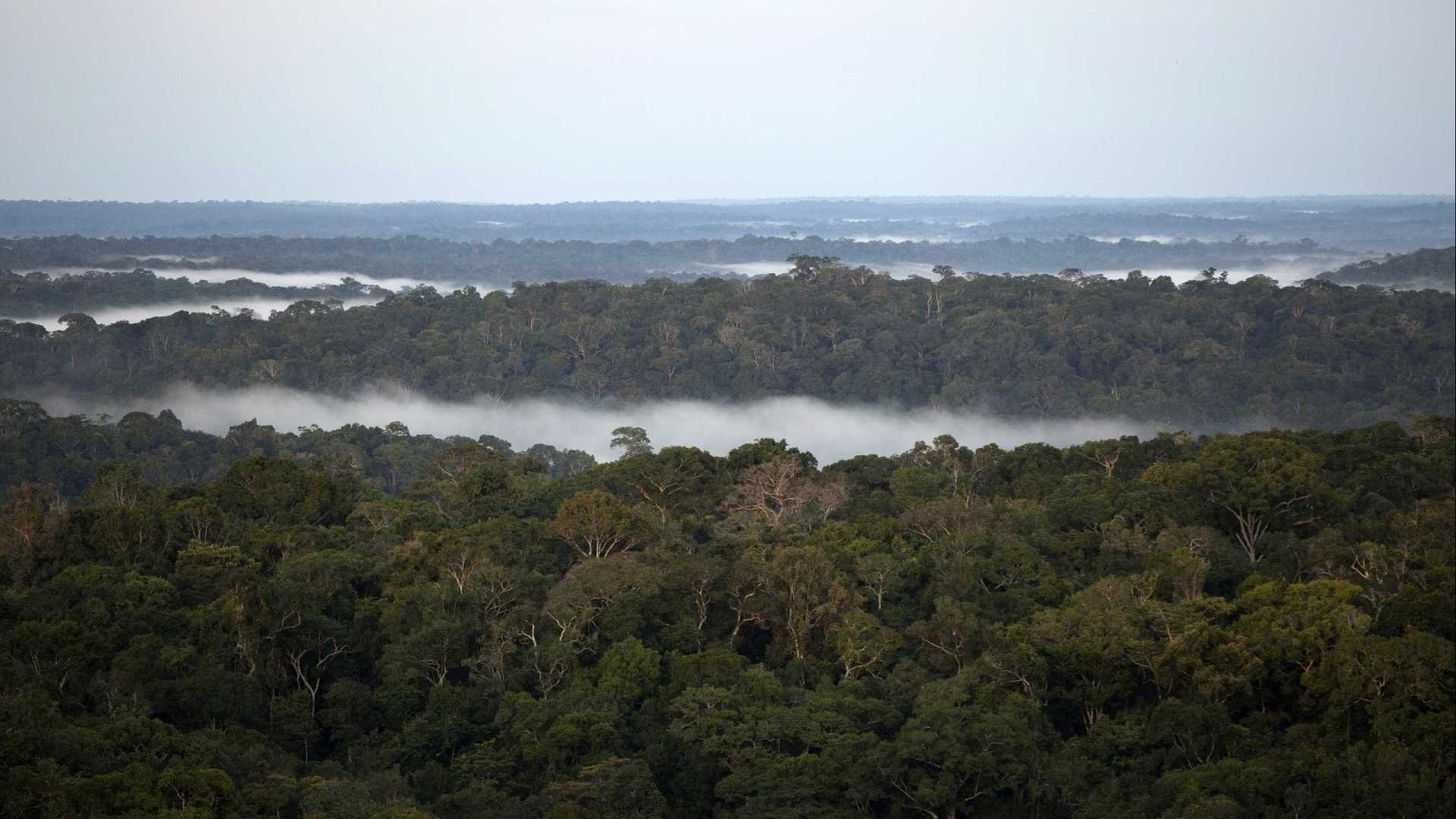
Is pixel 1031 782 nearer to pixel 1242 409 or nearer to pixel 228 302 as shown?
pixel 1242 409

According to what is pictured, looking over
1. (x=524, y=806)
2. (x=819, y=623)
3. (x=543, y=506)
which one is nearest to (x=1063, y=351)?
(x=543, y=506)

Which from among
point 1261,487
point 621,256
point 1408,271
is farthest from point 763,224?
point 1261,487

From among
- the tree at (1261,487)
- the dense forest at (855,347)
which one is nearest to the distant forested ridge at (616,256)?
the dense forest at (855,347)

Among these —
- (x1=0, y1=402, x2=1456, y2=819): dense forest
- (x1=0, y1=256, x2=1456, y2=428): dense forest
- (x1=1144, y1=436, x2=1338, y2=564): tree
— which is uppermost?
(x1=1144, y1=436, x2=1338, y2=564): tree

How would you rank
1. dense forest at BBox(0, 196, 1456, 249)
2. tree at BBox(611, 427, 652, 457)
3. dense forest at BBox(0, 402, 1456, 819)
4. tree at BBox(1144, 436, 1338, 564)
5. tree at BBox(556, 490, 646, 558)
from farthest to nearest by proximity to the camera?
dense forest at BBox(0, 196, 1456, 249)
tree at BBox(611, 427, 652, 457)
tree at BBox(1144, 436, 1338, 564)
tree at BBox(556, 490, 646, 558)
dense forest at BBox(0, 402, 1456, 819)

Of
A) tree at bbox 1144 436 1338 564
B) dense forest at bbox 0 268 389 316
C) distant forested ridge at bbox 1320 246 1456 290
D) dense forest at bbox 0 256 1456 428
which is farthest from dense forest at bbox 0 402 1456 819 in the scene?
distant forested ridge at bbox 1320 246 1456 290

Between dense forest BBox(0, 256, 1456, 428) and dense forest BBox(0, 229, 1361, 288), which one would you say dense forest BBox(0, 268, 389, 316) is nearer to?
dense forest BBox(0, 256, 1456, 428)
